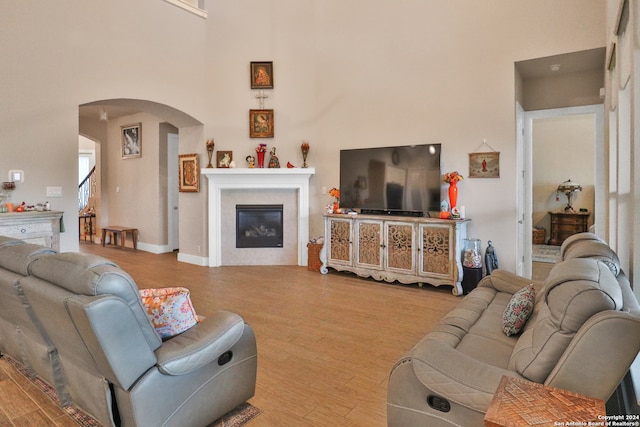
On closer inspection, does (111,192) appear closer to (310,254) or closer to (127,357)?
(310,254)

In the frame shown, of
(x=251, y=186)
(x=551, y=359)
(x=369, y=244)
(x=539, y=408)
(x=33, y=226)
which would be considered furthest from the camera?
(x=251, y=186)

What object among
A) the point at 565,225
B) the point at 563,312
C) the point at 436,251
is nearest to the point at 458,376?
the point at 563,312

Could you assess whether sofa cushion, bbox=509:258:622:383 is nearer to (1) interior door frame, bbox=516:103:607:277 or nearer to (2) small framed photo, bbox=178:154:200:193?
(1) interior door frame, bbox=516:103:607:277

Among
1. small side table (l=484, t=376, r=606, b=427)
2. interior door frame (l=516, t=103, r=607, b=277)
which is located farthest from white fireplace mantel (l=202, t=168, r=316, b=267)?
small side table (l=484, t=376, r=606, b=427)

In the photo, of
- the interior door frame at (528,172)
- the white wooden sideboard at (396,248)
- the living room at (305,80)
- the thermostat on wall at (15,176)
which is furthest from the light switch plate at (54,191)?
the interior door frame at (528,172)

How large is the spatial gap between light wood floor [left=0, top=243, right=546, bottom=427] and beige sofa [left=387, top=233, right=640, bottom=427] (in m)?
0.64

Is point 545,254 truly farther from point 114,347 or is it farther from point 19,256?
point 19,256

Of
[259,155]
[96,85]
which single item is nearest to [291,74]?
[259,155]

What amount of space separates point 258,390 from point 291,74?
5.49m

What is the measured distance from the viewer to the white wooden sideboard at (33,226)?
4258 mm

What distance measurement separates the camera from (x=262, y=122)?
6.66 meters

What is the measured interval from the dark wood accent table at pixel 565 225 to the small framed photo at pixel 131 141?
9755 millimetres

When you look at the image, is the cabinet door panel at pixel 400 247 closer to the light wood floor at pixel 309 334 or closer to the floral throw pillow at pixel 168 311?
the light wood floor at pixel 309 334

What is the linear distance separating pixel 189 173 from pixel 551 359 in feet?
21.8
